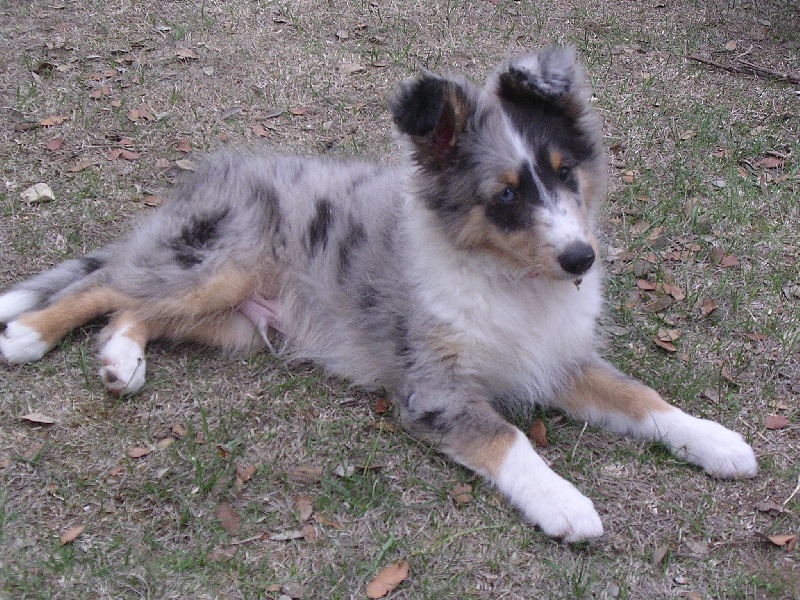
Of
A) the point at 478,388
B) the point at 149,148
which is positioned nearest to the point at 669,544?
the point at 478,388

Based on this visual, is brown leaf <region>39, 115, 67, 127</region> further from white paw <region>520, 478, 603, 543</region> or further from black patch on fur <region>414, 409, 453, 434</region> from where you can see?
white paw <region>520, 478, 603, 543</region>

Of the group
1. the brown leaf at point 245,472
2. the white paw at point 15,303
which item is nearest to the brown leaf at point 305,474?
the brown leaf at point 245,472

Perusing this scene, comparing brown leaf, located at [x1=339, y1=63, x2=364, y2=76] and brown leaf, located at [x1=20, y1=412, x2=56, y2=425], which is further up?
brown leaf, located at [x1=339, y1=63, x2=364, y2=76]

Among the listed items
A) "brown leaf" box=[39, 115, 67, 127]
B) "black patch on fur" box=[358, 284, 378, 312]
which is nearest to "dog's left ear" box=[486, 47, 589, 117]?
"black patch on fur" box=[358, 284, 378, 312]

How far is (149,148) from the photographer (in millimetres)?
5723

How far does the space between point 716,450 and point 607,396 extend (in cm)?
53

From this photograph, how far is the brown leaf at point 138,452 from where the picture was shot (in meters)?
3.63

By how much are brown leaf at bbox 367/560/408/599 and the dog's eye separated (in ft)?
5.00

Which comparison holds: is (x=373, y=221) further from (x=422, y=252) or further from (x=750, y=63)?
(x=750, y=63)

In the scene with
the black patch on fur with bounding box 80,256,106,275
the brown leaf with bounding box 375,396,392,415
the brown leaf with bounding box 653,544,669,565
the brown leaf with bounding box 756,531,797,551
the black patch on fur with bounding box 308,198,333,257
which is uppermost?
the black patch on fur with bounding box 308,198,333,257

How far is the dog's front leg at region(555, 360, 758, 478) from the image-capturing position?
3533 mm

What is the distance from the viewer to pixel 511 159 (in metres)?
3.40

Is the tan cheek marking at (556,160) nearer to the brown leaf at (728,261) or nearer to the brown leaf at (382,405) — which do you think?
the brown leaf at (382,405)

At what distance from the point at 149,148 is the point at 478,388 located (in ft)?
10.7
